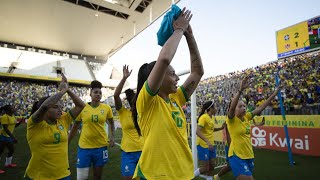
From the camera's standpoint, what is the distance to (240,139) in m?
4.51

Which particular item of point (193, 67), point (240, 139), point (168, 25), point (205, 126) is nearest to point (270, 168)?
point (205, 126)

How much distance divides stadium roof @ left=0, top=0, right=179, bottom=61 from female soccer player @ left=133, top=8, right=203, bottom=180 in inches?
860

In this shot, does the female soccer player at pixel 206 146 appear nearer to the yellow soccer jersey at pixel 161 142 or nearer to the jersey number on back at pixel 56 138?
the jersey number on back at pixel 56 138

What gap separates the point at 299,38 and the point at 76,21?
22.4m

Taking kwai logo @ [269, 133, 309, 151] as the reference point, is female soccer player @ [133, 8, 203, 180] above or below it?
above

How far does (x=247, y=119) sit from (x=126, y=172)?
105 inches

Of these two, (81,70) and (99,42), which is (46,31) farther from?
(81,70)

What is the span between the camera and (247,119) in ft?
16.1

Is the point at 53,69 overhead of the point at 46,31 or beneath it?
beneath

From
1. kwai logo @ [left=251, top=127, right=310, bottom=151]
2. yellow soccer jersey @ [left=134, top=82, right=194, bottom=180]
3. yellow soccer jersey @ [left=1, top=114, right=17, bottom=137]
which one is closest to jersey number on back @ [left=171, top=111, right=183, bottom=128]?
yellow soccer jersey @ [left=134, top=82, right=194, bottom=180]

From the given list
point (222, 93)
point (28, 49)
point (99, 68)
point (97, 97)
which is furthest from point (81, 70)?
point (97, 97)

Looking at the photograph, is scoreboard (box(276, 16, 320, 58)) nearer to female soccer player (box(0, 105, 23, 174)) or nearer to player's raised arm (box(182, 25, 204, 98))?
player's raised arm (box(182, 25, 204, 98))

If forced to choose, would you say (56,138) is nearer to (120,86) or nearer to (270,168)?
(120,86)

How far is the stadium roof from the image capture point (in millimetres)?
23484
